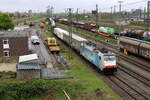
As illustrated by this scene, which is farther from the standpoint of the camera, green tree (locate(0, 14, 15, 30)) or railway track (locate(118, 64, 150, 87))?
green tree (locate(0, 14, 15, 30))

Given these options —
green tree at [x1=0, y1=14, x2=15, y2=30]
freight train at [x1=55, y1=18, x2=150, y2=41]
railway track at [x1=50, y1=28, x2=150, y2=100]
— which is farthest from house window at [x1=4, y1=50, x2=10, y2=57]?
green tree at [x1=0, y1=14, x2=15, y2=30]

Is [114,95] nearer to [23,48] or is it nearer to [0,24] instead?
[23,48]

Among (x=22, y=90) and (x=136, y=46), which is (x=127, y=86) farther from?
(x=136, y=46)

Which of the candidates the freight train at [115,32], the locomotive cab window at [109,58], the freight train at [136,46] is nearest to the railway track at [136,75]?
the locomotive cab window at [109,58]

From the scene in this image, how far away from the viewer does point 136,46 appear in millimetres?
34844

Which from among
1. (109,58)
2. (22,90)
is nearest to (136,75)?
(109,58)

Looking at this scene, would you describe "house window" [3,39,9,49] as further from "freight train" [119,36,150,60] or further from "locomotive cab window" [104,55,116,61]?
"freight train" [119,36,150,60]

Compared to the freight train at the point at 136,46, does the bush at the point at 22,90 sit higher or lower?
lower

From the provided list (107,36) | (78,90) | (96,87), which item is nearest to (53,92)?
(78,90)

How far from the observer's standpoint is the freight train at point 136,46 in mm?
31852

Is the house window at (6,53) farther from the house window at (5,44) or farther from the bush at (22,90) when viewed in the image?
the bush at (22,90)

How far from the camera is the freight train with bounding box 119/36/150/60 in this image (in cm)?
3185

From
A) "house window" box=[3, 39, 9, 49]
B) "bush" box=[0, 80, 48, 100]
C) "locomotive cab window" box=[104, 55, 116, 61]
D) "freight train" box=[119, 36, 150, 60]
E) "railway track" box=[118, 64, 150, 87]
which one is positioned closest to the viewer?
"bush" box=[0, 80, 48, 100]

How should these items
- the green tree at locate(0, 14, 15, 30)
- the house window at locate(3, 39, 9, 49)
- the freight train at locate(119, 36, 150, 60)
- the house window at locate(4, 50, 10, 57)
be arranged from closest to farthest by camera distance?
the freight train at locate(119, 36, 150, 60), the house window at locate(3, 39, 9, 49), the house window at locate(4, 50, 10, 57), the green tree at locate(0, 14, 15, 30)
